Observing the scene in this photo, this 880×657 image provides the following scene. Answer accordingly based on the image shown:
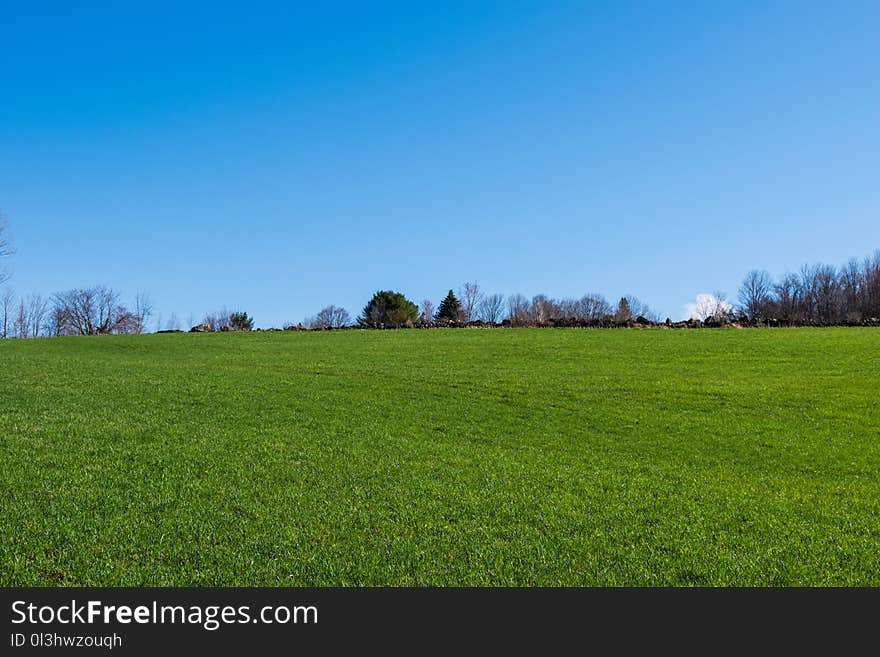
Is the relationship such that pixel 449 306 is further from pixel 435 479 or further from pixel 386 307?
pixel 435 479

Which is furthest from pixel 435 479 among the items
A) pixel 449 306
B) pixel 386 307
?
pixel 449 306

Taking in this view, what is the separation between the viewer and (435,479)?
8.17 metres

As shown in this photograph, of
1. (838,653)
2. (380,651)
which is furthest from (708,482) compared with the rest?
(380,651)

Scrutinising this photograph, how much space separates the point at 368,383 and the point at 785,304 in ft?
238

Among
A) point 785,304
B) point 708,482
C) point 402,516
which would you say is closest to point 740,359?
point 708,482

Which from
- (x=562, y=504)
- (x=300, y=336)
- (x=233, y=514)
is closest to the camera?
(x=233, y=514)

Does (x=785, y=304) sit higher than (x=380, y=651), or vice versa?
(x=785, y=304)

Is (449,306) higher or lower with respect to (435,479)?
higher

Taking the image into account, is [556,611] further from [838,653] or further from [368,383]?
[368,383]

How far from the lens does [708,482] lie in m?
8.68

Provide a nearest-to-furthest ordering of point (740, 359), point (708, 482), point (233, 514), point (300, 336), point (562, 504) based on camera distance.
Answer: point (233, 514) < point (562, 504) < point (708, 482) < point (740, 359) < point (300, 336)

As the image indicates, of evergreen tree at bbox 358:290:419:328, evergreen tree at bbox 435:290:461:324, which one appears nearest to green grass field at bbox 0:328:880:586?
evergreen tree at bbox 358:290:419:328

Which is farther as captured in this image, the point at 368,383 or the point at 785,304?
the point at 785,304

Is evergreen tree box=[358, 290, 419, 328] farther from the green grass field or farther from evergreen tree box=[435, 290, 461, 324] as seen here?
the green grass field
